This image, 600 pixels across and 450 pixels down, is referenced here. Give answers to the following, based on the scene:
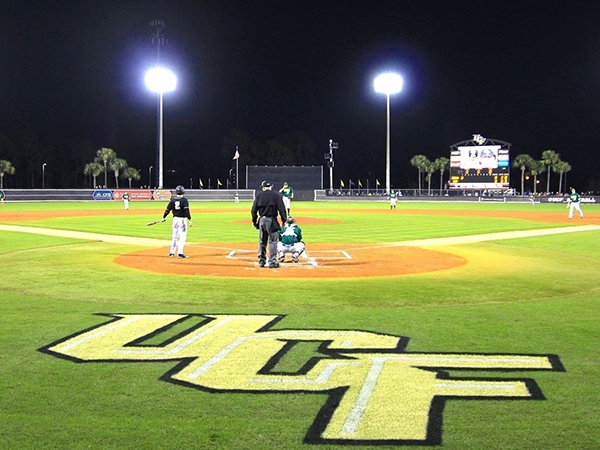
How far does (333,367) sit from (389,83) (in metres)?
63.6

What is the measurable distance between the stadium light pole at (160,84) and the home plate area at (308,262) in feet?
131

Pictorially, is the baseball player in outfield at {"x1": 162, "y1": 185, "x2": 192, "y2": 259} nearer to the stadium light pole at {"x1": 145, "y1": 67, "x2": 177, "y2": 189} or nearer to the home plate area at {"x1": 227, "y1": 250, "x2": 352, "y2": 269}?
the home plate area at {"x1": 227, "y1": 250, "x2": 352, "y2": 269}

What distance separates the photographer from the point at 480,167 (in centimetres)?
7662

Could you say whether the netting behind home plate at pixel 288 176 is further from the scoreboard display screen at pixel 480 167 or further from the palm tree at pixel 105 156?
the palm tree at pixel 105 156

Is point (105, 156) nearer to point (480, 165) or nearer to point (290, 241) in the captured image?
point (480, 165)

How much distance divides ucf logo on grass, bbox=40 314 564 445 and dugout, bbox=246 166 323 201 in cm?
5514

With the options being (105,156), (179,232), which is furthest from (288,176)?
(105,156)

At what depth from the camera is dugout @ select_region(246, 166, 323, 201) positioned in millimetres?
63531

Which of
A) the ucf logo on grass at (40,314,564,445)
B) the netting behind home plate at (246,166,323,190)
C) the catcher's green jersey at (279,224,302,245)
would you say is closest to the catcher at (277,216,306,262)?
the catcher's green jersey at (279,224,302,245)

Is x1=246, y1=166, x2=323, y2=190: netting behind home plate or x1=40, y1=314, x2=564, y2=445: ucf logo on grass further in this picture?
x1=246, y1=166, x2=323, y2=190: netting behind home plate

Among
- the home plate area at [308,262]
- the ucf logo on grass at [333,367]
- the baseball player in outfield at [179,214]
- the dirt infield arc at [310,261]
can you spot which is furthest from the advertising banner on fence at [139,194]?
the ucf logo on grass at [333,367]

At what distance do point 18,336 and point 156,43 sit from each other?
55.7 meters

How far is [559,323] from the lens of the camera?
8195mm

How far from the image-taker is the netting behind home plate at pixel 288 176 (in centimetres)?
6347
